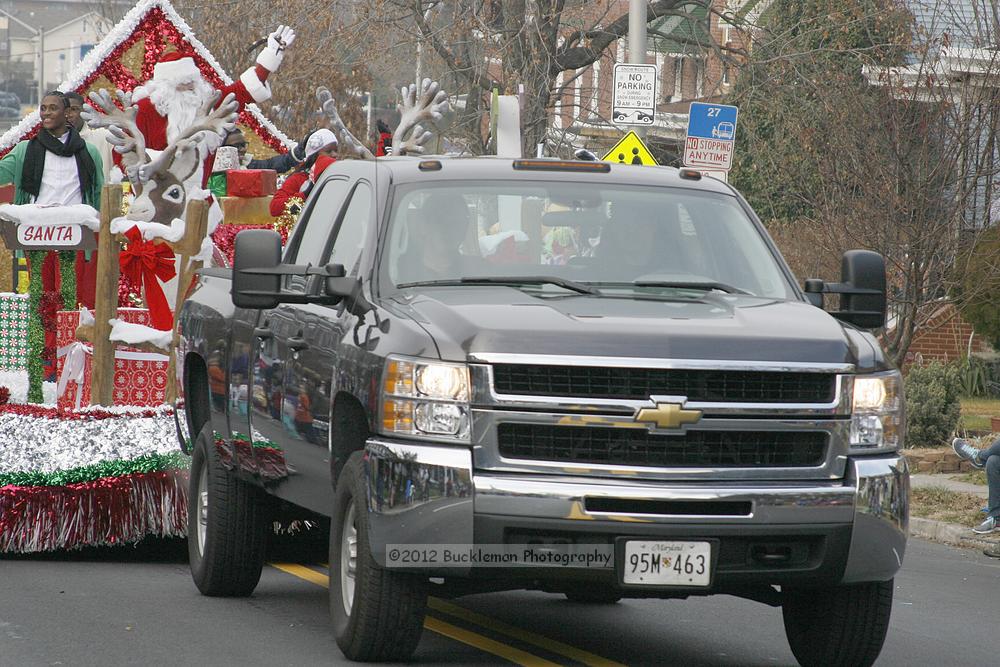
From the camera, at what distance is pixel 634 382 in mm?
6398

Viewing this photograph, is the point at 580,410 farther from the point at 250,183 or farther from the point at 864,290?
the point at 250,183

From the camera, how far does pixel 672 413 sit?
20.9 ft

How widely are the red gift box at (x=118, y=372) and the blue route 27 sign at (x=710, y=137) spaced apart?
8.19 m

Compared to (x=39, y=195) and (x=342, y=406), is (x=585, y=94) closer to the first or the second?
(x=39, y=195)

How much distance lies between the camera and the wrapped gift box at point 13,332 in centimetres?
1237

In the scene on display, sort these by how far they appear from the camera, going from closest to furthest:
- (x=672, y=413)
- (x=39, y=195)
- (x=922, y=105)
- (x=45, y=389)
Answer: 1. (x=672, y=413)
2. (x=45, y=389)
3. (x=39, y=195)
4. (x=922, y=105)

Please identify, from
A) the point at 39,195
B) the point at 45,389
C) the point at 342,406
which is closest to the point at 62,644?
the point at 342,406

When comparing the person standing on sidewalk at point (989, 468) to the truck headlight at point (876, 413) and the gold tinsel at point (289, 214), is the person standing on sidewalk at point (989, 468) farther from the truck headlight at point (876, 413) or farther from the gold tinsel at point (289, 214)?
the gold tinsel at point (289, 214)

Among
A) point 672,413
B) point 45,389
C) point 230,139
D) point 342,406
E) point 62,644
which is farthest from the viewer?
point 230,139

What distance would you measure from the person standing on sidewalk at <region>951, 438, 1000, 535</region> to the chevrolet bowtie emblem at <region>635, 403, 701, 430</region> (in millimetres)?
6371

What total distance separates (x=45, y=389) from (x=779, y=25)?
18965 mm

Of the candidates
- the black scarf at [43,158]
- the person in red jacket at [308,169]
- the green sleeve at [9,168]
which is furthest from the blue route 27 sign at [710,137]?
the green sleeve at [9,168]

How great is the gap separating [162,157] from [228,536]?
200 inches

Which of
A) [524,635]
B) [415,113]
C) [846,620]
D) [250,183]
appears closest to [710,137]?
[415,113]
